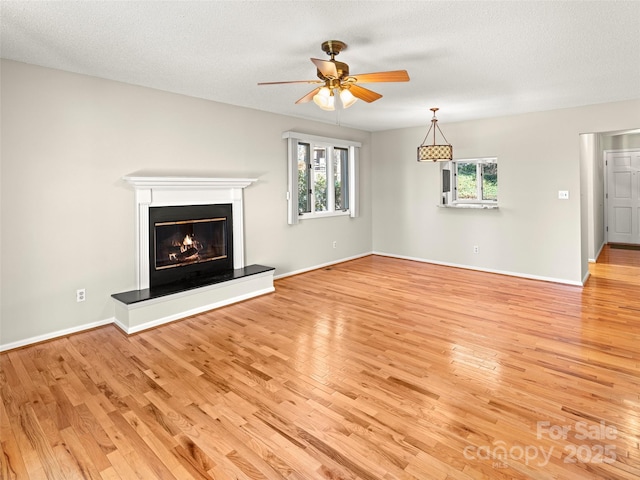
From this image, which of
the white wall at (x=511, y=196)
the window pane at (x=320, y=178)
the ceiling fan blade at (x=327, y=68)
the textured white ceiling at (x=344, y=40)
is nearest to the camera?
the textured white ceiling at (x=344, y=40)

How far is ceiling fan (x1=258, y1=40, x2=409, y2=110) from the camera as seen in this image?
259 cm

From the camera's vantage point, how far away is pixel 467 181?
246 inches

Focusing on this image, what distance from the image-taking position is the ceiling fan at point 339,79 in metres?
2.59

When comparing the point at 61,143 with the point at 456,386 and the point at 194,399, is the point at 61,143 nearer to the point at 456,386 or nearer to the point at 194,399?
the point at 194,399

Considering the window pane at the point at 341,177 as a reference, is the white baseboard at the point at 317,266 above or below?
below

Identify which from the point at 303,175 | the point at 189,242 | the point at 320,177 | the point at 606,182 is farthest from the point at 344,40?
the point at 606,182

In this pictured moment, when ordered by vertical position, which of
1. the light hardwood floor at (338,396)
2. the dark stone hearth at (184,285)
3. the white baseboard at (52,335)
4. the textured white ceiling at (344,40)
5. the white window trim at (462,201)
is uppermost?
the textured white ceiling at (344,40)

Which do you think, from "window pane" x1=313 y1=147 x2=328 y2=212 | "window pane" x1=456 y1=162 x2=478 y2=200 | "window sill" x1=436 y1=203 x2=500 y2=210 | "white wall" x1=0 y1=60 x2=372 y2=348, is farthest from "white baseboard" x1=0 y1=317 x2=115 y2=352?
"window pane" x1=456 y1=162 x2=478 y2=200

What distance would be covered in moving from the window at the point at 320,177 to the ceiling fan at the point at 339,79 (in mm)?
2504

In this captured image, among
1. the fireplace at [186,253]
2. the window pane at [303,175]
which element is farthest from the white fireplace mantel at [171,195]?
the window pane at [303,175]

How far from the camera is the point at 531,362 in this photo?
2.86 metres

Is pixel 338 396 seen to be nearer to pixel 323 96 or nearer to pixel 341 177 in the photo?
pixel 323 96

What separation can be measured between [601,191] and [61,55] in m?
9.15

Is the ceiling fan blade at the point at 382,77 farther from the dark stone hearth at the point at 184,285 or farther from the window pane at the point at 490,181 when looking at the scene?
the window pane at the point at 490,181
